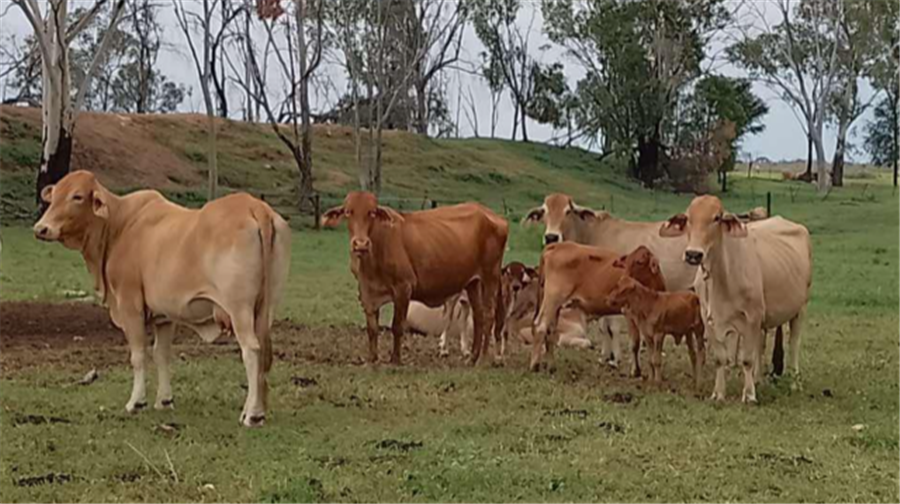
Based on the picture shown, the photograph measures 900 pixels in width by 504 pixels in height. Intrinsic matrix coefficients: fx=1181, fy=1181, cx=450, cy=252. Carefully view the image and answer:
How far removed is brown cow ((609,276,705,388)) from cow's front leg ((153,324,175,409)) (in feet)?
12.5

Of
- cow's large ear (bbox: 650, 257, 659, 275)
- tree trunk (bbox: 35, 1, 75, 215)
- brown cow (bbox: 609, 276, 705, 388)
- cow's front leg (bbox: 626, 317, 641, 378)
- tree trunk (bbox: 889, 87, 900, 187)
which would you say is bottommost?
cow's front leg (bbox: 626, 317, 641, 378)

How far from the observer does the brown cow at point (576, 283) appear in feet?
34.9

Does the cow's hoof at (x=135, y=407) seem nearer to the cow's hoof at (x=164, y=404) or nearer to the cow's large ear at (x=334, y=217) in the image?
the cow's hoof at (x=164, y=404)

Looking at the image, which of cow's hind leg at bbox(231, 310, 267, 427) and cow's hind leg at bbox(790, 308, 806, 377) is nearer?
cow's hind leg at bbox(231, 310, 267, 427)

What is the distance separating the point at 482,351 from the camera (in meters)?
11.4

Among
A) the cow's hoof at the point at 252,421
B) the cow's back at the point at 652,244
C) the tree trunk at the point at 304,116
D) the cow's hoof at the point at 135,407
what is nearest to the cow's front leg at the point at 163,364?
the cow's hoof at the point at 135,407

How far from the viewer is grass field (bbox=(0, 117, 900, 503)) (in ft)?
→ 21.3

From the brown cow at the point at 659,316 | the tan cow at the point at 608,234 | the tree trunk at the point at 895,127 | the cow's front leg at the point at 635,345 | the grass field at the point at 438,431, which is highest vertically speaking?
the tree trunk at the point at 895,127

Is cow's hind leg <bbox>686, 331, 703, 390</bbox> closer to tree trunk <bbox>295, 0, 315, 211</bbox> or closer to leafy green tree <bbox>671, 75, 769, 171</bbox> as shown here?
tree trunk <bbox>295, 0, 315, 211</bbox>

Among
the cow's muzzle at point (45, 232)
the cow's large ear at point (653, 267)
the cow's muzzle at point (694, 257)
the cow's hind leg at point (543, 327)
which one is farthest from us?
the cow's hind leg at point (543, 327)

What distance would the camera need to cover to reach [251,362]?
26.1 feet

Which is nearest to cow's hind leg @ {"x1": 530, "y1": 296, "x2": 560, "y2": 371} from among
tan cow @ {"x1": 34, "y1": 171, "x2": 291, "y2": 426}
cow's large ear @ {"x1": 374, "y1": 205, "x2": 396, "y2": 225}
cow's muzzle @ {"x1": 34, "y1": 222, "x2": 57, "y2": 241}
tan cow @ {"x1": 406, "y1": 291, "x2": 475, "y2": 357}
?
tan cow @ {"x1": 406, "y1": 291, "x2": 475, "y2": 357}

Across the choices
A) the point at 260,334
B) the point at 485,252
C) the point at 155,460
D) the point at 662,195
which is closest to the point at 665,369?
the point at 485,252

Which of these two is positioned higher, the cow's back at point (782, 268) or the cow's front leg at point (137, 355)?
the cow's back at point (782, 268)
